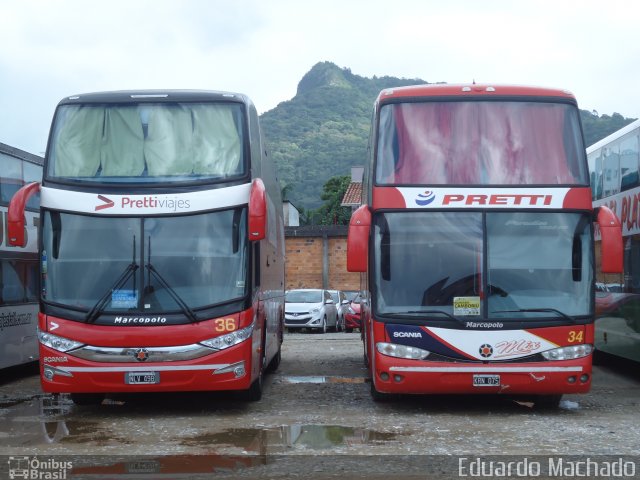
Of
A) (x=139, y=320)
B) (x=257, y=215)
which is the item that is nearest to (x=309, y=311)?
(x=139, y=320)

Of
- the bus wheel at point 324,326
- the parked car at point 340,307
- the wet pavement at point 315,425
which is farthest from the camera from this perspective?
the parked car at point 340,307

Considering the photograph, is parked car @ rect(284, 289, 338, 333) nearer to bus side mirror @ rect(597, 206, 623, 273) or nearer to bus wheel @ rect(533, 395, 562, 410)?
bus wheel @ rect(533, 395, 562, 410)

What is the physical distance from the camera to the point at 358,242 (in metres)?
11.3

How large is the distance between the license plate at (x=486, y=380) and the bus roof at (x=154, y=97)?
449 cm

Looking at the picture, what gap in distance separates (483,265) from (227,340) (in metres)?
3.24

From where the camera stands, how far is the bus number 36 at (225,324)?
36.1 feet

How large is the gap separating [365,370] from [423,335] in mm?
5895

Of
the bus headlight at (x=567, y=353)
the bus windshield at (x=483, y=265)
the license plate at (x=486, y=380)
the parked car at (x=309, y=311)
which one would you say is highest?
the bus windshield at (x=483, y=265)

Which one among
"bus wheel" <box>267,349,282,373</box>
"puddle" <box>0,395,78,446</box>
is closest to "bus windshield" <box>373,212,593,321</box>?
"puddle" <box>0,395,78,446</box>

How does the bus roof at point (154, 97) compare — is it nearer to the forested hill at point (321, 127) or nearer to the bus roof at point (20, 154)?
the bus roof at point (20, 154)

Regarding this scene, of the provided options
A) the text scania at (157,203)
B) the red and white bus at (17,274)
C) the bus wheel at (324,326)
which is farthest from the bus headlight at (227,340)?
the bus wheel at (324,326)

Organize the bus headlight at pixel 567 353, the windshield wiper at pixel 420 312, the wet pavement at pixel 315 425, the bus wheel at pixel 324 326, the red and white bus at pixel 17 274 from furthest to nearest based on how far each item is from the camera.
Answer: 1. the bus wheel at pixel 324 326
2. the red and white bus at pixel 17 274
3. the windshield wiper at pixel 420 312
4. the bus headlight at pixel 567 353
5. the wet pavement at pixel 315 425

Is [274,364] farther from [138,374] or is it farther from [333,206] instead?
[333,206]

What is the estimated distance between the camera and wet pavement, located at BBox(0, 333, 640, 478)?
905 cm
